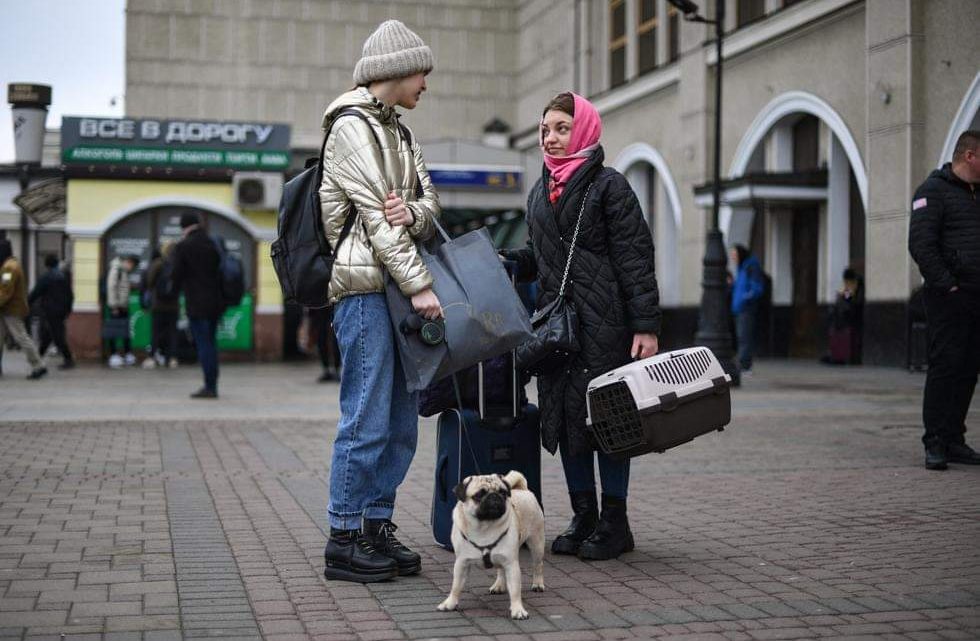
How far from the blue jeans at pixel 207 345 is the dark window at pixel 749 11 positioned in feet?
41.3

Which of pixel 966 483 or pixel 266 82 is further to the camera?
pixel 266 82

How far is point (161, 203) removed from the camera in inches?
836

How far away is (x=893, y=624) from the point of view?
4.18 meters

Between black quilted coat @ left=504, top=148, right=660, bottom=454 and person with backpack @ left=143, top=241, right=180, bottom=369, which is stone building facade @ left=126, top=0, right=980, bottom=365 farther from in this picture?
black quilted coat @ left=504, top=148, right=660, bottom=454

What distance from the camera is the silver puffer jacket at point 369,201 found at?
187 inches

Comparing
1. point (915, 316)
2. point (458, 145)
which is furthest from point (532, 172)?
point (915, 316)

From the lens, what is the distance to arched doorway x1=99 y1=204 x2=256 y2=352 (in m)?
21.2

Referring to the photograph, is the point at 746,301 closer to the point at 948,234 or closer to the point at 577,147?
the point at 948,234

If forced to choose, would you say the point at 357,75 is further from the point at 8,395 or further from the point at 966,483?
the point at 8,395

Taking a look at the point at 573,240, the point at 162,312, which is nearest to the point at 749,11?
the point at 162,312

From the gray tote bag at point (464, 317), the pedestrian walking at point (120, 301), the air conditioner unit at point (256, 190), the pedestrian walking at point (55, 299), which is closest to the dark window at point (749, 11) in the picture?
the air conditioner unit at point (256, 190)

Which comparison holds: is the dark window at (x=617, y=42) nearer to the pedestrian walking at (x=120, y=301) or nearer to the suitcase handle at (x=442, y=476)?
the pedestrian walking at (x=120, y=301)

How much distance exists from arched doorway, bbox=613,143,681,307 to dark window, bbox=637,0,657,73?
1.76m

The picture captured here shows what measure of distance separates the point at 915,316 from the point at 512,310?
13.5 m
